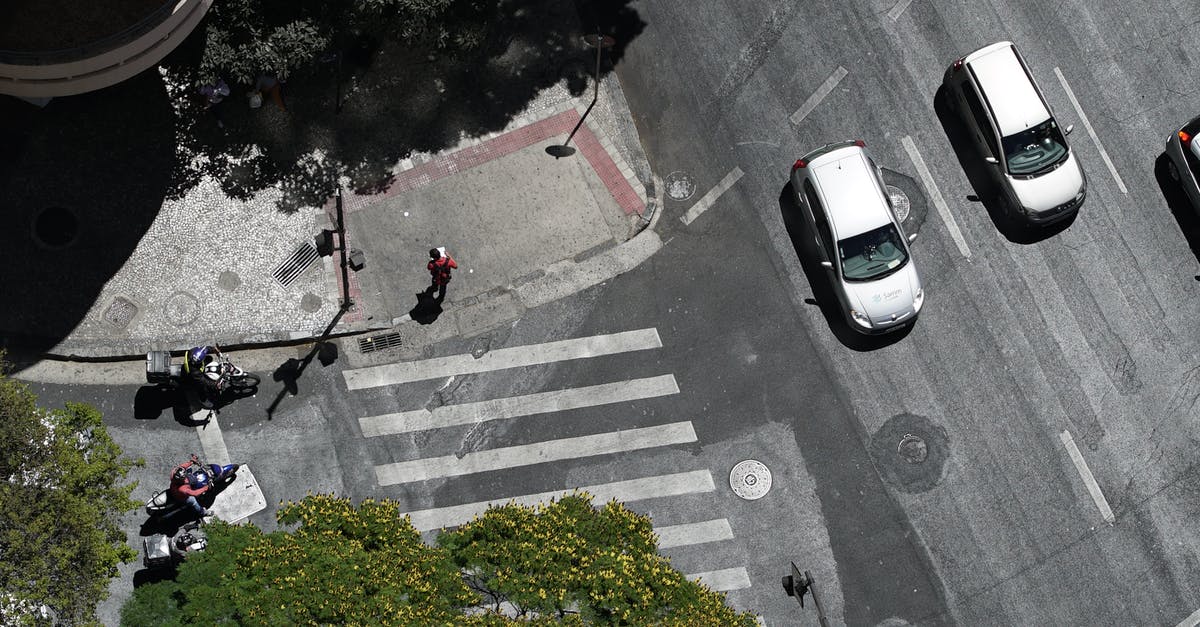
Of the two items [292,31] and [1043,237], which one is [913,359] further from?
[292,31]

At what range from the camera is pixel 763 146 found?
26.8 metres

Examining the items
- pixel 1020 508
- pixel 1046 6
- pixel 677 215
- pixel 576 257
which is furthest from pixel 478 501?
pixel 1046 6

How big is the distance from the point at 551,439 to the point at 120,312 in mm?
11169

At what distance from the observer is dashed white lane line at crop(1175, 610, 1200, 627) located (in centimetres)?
2567

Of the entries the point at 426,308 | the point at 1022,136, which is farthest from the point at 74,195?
the point at 1022,136

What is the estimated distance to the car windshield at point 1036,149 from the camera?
25672 mm

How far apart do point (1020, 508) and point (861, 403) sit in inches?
184

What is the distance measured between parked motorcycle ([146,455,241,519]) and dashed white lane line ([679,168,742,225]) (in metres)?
13.0

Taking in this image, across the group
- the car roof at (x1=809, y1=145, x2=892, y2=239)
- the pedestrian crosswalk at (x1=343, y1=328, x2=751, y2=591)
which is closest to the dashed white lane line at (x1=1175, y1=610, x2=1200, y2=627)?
the pedestrian crosswalk at (x1=343, y1=328, x2=751, y2=591)

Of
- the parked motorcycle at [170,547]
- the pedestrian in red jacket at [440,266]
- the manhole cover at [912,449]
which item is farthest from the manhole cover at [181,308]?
the manhole cover at [912,449]

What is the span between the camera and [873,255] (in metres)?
25.3

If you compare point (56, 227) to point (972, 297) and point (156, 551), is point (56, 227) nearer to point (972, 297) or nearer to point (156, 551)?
point (156, 551)

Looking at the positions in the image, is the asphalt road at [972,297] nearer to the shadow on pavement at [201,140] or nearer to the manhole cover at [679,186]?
the manhole cover at [679,186]

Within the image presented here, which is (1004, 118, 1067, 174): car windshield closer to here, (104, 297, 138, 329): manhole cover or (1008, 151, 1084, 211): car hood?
(1008, 151, 1084, 211): car hood
